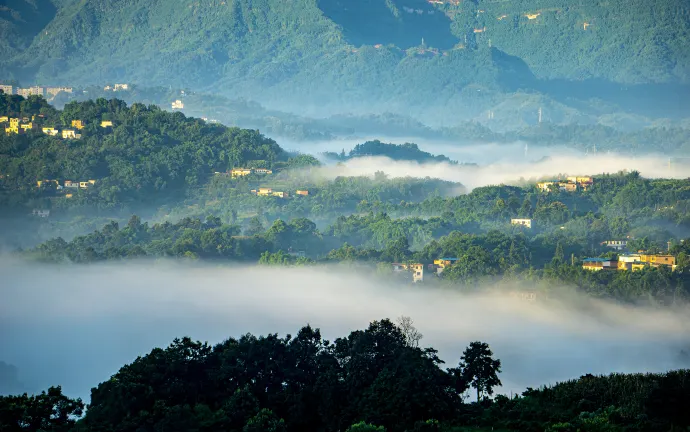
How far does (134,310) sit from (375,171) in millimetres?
59740

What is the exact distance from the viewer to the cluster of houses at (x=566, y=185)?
10225 centimetres

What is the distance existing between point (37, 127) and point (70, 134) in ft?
7.53

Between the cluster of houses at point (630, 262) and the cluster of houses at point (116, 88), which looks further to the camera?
the cluster of houses at point (116, 88)

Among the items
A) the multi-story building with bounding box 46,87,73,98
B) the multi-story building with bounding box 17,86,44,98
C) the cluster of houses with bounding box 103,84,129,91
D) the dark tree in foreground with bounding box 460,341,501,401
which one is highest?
the cluster of houses with bounding box 103,84,129,91

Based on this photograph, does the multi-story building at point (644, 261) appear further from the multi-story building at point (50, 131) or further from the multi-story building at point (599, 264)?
the multi-story building at point (50, 131)

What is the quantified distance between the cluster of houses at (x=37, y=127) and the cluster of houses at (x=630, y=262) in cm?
4366

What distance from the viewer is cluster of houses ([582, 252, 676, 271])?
68562mm

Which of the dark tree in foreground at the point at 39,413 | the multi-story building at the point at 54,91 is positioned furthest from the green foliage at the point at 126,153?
the dark tree in foreground at the point at 39,413

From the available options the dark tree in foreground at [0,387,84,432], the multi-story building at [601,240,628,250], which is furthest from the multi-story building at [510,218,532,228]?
the dark tree in foreground at [0,387,84,432]

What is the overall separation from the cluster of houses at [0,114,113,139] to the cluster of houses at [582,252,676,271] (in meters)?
43.7

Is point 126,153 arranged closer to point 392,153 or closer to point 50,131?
point 50,131

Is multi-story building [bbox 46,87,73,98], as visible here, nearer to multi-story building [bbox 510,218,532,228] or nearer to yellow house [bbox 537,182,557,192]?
yellow house [bbox 537,182,557,192]

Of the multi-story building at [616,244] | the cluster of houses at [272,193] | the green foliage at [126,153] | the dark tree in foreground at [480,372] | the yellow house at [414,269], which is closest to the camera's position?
the dark tree in foreground at [480,372]

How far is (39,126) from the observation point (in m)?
102
